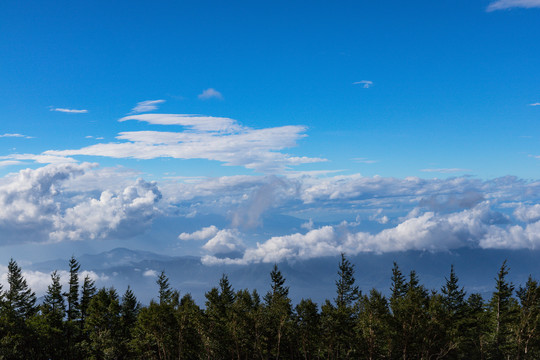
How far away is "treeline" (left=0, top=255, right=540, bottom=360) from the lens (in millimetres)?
60281

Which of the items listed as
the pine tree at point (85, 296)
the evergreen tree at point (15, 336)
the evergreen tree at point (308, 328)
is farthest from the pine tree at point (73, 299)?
the evergreen tree at point (308, 328)

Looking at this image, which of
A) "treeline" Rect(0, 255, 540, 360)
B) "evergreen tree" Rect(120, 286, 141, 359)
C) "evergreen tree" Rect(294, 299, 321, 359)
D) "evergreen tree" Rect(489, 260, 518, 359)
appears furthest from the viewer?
"evergreen tree" Rect(120, 286, 141, 359)

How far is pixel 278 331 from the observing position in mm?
68188

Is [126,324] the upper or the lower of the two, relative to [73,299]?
lower

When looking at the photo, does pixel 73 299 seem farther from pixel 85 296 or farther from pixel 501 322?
pixel 501 322

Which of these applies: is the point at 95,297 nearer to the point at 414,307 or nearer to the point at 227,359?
the point at 227,359

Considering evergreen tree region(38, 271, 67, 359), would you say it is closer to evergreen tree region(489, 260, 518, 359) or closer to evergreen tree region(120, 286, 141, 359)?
evergreen tree region(120, 286, 141, 359)

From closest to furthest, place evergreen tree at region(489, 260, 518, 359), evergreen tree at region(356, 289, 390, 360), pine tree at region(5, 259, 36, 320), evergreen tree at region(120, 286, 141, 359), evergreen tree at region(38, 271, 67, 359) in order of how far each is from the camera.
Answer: evergreen tree at region(356, 289, 390, 360), evergreen tree at region(489, 260, 518, 359), evergreen tree at region(38, 271, 67, 359), evergreen tree at region(120, 286, 141, 359), pine tree at region(5, 259, 36, 320)

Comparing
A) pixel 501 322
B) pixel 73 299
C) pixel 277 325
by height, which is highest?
pixel 73 299

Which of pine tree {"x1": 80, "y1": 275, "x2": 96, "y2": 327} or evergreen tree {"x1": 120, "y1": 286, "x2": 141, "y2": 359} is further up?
pine tree {"x1": 80, "y1": 275, "x2": 96, "y2": 327}

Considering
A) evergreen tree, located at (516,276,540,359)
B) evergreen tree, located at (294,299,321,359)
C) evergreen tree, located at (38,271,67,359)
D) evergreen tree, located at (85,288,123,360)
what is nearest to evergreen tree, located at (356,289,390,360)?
evergreen tree, located at (294,299,321,359)

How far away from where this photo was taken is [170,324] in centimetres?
6912

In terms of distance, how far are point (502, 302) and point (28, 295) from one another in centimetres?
9994

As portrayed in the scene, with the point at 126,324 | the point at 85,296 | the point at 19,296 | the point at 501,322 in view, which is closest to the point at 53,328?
the point at 126,324
